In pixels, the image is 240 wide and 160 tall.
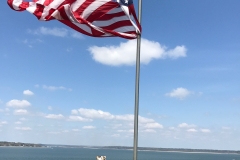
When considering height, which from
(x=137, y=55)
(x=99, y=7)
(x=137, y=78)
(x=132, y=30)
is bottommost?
(x=137, y=78)

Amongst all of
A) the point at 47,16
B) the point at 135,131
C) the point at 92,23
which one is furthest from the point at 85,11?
the point at 135,131

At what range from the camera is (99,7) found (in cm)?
759

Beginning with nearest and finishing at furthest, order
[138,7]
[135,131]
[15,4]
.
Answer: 1. [135,131]
2. [138,7]
3. [15,4]

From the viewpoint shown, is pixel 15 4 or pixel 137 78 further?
pixel 15 4

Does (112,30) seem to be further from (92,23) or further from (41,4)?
(41,4)

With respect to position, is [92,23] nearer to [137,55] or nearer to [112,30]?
[112,30]

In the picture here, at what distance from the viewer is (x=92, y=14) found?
762 cm

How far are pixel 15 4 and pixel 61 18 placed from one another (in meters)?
1.18

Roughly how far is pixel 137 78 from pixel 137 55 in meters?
0.49

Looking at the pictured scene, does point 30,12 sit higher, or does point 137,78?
point 30,12

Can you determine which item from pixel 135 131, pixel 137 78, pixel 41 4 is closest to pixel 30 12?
pixel 41 4

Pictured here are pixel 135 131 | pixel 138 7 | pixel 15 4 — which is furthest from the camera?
pixel 15 4

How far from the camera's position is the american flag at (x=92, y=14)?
7.35 metres

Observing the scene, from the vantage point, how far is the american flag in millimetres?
7348
